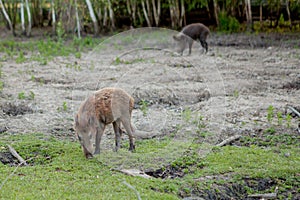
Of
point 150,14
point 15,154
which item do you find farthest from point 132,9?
point 15,154

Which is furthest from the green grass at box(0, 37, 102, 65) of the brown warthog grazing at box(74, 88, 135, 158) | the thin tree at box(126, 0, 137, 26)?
the brown warthog grazing at box(74, 88, 135, 158)

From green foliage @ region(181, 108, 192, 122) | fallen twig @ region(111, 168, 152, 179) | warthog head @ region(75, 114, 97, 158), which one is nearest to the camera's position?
fallen twig @ region(111, 168, 152, 179)

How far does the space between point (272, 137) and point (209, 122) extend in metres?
1.08

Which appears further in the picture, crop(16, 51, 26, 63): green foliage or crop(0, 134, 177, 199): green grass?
crop(16, 51, 26, 63): green foliage

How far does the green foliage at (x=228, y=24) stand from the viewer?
18578 mm

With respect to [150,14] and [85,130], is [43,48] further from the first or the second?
[85,130]

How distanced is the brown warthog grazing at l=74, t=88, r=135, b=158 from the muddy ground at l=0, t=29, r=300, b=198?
392 millimetres

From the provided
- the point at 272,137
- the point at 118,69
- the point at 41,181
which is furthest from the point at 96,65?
the point at 41,181

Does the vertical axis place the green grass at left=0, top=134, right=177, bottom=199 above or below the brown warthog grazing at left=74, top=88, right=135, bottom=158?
below

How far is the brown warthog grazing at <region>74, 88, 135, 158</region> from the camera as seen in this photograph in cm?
658

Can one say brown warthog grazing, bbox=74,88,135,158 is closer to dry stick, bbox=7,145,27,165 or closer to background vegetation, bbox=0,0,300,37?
dry stick, bbox=7,145,27,165

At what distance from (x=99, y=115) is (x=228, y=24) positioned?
12729 mm

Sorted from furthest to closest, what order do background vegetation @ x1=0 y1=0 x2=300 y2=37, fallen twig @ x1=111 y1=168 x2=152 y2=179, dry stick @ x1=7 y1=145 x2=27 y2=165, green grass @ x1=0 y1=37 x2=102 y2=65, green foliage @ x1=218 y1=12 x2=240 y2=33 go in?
green foliage @ x1=218 y1=12 x2=240 y2=33 < background vegetation @ x1=0 y1=0 x2=300 y2=37 < green grass @ x1=0 y1=37 x2=102 y2=65 < dry stick @ x1=7 y1=145 x2=27 y2=165 < fallen twig @ x1=111 y1=168 x2=152 y2=179

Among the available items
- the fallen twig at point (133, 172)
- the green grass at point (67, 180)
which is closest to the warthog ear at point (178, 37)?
the green grass at point (67, 180)
